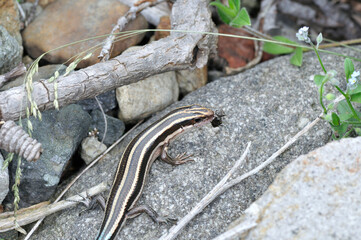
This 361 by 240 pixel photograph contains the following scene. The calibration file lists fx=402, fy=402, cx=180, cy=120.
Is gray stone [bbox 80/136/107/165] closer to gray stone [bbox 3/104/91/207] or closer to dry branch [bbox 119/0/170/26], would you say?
gray stone [bbox 3/104/91/207]

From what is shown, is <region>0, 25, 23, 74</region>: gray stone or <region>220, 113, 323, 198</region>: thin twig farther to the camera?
<region>0, 25, 23, 74</region>: gray stone

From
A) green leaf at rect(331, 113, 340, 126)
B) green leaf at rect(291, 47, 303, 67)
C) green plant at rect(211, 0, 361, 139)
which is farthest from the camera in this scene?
green leaf at rect(291, 47, 303, 67)

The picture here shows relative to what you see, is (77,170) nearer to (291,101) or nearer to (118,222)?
(118,222)

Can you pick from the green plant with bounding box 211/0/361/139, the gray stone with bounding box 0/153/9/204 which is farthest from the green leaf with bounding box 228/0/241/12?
the gray stone with bounding box 0/153/9/204

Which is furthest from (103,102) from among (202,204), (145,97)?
(202,204)

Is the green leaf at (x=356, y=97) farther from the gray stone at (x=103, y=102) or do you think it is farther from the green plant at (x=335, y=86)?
the gray stone at (x=103, y=102)

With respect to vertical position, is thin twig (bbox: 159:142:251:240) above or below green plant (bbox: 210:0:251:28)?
below

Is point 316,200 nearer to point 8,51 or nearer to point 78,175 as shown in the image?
point 78,175

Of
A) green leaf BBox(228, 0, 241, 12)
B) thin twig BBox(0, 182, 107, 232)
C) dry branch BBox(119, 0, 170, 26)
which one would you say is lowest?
thin twig BBox(0, 182, 107, 232)
